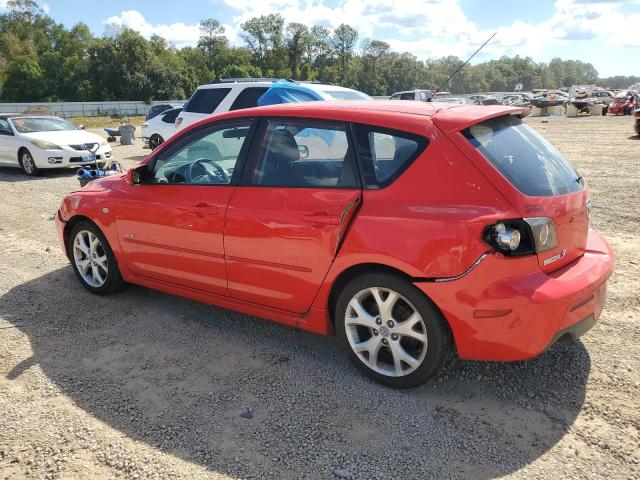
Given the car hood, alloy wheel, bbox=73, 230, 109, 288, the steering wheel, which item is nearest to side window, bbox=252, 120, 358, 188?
the steering wheel

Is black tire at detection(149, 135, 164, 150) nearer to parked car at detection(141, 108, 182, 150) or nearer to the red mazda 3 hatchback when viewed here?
parked car at detection(141, 108, 182, 150)

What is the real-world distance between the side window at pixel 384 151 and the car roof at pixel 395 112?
0.32 feet

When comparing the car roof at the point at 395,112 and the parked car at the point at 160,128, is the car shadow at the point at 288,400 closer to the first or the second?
the car roof at the point at 395,112

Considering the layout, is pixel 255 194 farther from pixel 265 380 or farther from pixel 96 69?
pixel 96 69

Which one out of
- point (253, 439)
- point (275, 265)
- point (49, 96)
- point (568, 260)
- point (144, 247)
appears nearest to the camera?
point (253, 439)

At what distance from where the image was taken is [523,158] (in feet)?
10.0

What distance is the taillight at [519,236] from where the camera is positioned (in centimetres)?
270

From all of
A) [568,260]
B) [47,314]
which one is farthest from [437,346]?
[47,314]

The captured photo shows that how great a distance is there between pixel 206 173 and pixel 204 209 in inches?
14.2

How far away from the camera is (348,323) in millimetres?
3240

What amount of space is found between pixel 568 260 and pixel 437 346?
3.03 ft

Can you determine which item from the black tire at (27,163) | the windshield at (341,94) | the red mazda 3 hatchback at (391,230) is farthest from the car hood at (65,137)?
the red mazda 3 hatchback at (391,230)

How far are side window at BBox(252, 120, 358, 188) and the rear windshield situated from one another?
0.75 meters

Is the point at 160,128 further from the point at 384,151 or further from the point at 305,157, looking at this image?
the point at 384,151
